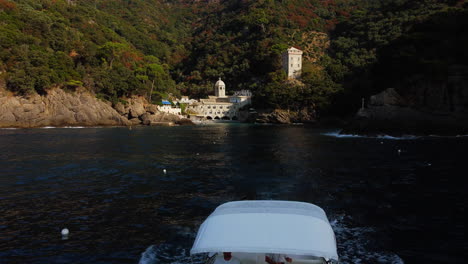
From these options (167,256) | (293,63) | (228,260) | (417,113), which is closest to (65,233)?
(167,256)

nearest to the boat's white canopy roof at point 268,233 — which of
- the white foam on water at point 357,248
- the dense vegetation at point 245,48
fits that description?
the white foam on water at point 357,248

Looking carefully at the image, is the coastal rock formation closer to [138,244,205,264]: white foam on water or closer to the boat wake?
[138,244,205,264]: white foam on water

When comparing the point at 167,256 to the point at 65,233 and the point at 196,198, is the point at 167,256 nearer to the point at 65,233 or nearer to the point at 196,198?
the point at 65,233

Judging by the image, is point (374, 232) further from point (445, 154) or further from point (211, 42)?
point (211, 42)

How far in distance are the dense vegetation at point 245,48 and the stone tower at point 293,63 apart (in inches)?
177

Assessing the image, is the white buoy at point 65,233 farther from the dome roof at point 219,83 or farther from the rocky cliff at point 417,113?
the dome roof at point 219,83

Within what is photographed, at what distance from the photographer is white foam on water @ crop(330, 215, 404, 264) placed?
10.6 meters

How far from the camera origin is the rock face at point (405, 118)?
52.1 m

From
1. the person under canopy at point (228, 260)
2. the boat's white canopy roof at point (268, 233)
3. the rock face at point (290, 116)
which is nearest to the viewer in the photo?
the boat's white canopy roof at point (268, 233)

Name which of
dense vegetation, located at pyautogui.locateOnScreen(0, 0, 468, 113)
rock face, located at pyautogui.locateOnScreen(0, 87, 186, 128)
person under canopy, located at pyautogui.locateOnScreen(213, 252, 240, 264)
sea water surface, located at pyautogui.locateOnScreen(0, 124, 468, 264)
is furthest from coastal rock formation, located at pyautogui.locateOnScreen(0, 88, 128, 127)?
person under canopy, located at pyautogui.locateOnScreen(213, 252, 240, 264)

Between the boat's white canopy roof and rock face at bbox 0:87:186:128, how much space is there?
261 ft

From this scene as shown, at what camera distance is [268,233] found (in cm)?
737

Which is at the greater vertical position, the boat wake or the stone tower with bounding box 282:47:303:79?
the stone tower with bounding box 282:47:303:79

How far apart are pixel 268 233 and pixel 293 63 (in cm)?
11517
